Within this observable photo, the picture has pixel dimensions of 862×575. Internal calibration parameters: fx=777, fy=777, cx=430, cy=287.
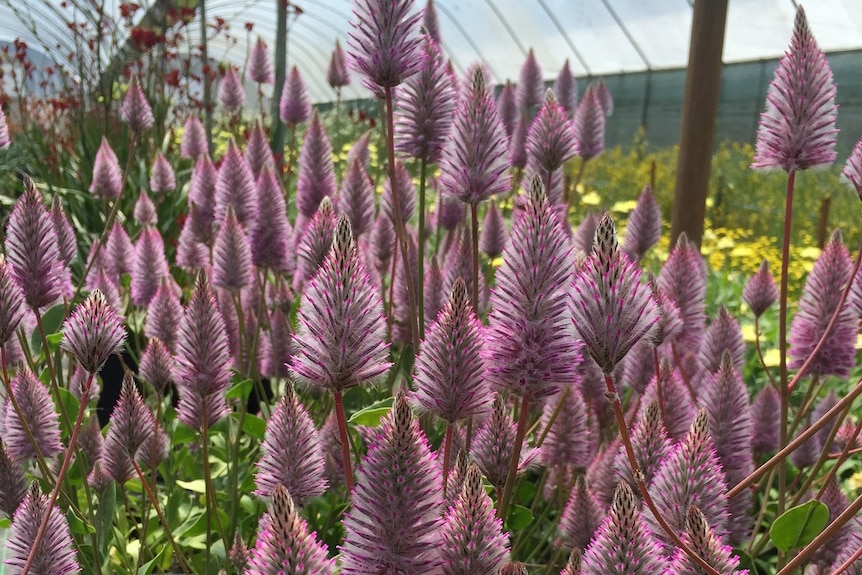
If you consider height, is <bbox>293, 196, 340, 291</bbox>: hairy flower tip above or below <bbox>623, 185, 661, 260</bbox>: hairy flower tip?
below

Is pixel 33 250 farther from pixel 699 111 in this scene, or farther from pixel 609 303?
pixel 699 111

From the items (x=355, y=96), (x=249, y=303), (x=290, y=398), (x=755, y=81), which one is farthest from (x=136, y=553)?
(x=355, y=96)

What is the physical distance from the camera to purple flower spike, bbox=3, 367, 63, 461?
160 cm

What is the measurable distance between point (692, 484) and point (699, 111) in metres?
2.32

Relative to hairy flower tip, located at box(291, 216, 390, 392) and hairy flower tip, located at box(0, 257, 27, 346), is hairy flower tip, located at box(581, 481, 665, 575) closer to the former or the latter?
hairy flower tip, located at box(291, 216, 390, 392)

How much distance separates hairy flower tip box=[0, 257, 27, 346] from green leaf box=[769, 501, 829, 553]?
1312mm

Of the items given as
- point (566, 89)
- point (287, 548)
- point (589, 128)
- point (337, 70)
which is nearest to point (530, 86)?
point (566, 89)

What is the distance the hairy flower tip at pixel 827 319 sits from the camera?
1844 millimetres

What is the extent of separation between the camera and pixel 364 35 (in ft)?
4.58

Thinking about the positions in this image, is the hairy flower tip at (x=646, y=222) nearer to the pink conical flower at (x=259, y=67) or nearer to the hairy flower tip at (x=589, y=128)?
the hairy flower tip at (x=589, y=128)

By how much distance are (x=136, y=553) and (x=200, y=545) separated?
0.27 metres

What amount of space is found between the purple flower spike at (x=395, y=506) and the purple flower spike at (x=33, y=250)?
2.76 feet

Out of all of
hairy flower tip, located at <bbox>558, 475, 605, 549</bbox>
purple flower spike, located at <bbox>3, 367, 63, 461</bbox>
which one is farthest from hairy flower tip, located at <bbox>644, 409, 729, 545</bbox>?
purple flower spike, located at <bbox>3, 367, 63, 461</bbox>

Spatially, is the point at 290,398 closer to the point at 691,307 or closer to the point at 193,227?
the point at 691,307
